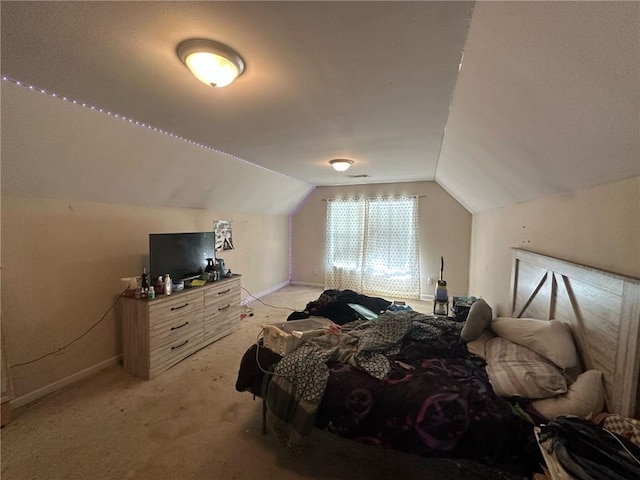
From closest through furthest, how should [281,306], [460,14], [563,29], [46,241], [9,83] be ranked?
[563,29], [460,14], [9,83], [46,241], [281,306]

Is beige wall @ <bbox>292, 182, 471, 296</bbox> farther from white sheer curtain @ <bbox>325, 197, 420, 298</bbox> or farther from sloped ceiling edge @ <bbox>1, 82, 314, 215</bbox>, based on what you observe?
sloped ceiling edge @ <bbox>1, 82, 314, 215</bbox>

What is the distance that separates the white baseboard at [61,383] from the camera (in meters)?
2.13

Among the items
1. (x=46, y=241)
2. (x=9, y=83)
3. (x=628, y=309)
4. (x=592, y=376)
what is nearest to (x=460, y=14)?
(x=628, y=309)

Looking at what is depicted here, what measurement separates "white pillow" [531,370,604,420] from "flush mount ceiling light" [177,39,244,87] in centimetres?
238

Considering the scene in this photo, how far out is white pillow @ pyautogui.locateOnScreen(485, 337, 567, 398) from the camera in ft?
4.54

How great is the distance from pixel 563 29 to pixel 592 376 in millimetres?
1508

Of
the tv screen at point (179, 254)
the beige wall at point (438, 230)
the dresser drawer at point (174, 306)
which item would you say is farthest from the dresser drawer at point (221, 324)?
the beige wall at point (438, 230)

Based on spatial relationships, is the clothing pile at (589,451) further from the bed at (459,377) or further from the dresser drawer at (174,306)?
the dresser drawer at (174,306)

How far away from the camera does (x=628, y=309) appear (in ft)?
3.55

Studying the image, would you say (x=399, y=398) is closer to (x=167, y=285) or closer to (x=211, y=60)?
(x=211, y=60)

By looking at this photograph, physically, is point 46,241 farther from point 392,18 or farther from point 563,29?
point 563,29

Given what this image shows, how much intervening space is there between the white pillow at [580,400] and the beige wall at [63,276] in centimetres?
364

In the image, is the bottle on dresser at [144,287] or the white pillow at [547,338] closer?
the white pillow at [547,338]

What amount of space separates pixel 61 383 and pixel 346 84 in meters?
3.46
